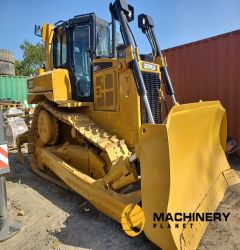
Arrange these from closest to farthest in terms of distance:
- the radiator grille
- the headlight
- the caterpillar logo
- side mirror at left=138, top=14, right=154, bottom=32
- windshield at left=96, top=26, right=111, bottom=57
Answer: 1. the caterpillar logo
2. the headlight
3. the radiator grille
4. side mirror at left=138, top=14, right=154, bottom=32
5. windshield at left=96, top=26, right=111, bottom=57

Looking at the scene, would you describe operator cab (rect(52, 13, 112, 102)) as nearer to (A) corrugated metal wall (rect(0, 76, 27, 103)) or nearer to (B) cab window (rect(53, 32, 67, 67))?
(B) cab window (rect(53, 32, 67, 67))

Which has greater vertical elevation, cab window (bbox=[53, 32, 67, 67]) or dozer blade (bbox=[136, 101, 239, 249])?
cab window (bbox=[53, 32, 67, 67])

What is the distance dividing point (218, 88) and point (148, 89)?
8.90 ft

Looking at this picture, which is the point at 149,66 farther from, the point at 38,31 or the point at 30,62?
the point at 30,62

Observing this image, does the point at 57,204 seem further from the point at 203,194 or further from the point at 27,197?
the point at 203,194

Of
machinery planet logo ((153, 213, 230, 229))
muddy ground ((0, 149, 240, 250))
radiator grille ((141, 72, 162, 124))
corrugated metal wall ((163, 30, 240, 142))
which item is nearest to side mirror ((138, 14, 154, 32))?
radiator grille ((141, 72, 162, 124))

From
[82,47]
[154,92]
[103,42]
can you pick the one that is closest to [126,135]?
[154,92]

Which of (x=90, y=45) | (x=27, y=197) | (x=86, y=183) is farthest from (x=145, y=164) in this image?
(x=90, y=45)

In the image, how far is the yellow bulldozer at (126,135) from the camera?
2.50 meters

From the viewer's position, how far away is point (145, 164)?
2529mm

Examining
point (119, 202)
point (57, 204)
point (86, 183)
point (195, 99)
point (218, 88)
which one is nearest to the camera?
point (119, 202)

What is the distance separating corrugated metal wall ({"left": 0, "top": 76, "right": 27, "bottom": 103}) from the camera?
15.8m

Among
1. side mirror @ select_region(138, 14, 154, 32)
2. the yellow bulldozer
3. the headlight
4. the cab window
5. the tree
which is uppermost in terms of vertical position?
the tree

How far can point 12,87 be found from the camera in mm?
16109
